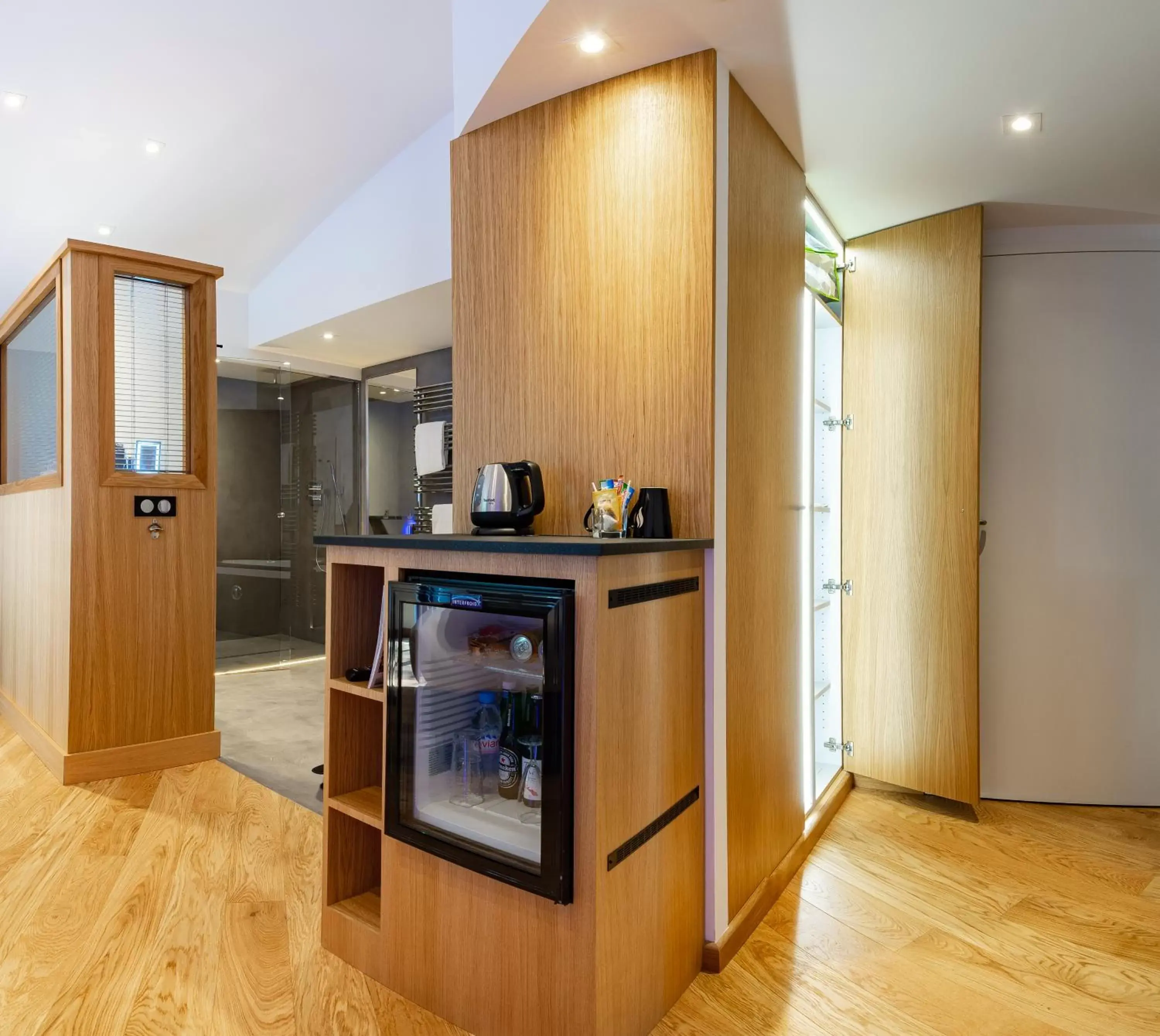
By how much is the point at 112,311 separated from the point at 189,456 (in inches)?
26.3

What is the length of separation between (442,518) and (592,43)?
3.09m

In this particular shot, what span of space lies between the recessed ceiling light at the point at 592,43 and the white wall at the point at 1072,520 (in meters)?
1.99

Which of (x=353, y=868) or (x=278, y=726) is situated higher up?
(x=353, y=868)

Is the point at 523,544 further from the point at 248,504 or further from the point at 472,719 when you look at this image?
the point at 248,504

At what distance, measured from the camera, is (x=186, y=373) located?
11.3 feet

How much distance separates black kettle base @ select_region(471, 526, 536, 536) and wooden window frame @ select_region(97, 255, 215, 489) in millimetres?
2026

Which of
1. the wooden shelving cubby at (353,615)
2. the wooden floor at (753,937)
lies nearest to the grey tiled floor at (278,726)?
the wooden floor at (753,937)

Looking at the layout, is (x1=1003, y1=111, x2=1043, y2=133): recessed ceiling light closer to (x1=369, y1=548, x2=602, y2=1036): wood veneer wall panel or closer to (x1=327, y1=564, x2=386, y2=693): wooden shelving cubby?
(x1=369, y1=548, x2=602, y2=1036): wood veneer wall panel

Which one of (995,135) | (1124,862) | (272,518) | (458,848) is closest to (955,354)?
(995,135)

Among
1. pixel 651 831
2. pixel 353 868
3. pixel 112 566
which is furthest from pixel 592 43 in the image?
Result: pixel 112 566

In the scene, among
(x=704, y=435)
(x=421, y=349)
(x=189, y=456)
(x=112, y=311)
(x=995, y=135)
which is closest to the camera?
(x=704, y=435)

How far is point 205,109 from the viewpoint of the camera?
3498mm

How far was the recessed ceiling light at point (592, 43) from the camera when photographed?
1.83m

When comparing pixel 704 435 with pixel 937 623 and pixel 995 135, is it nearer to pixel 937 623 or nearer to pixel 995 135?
pixel 995 135
